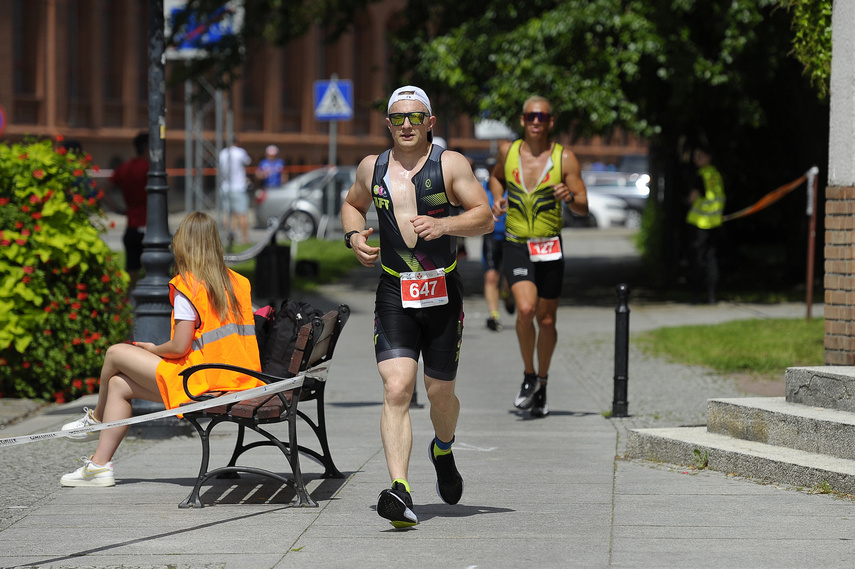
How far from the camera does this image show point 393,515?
560 cm

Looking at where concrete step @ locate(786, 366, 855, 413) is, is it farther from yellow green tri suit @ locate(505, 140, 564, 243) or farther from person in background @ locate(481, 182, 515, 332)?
person in background @ locate(481, 182, 515, 332)

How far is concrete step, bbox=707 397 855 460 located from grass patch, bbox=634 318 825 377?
311 cm

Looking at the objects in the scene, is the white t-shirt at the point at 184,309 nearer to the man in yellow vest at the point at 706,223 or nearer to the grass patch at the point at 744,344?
the grass patch at the point at 744,344

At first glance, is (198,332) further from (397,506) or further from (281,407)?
(397,506)

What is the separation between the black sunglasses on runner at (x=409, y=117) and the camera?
5931mm

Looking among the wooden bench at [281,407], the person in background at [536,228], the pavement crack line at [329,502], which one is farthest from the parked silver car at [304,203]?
the wooden bench at [281,407]

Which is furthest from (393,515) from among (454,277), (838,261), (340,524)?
(838,261)

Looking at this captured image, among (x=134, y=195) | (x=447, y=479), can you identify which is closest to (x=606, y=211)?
(x=134, y=195)

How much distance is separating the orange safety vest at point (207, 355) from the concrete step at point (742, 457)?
7.46 feet

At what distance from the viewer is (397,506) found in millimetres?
5594

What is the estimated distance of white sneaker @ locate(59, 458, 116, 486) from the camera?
6789 mm

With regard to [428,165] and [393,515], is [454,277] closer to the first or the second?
[428,165]

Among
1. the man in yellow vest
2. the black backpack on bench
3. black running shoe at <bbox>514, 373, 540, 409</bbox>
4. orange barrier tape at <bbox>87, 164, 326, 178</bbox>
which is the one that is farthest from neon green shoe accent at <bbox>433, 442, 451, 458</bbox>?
orange barrier tape at <bbox>87, 164, 326, 178</bbox>

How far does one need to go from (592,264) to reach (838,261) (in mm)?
15878
